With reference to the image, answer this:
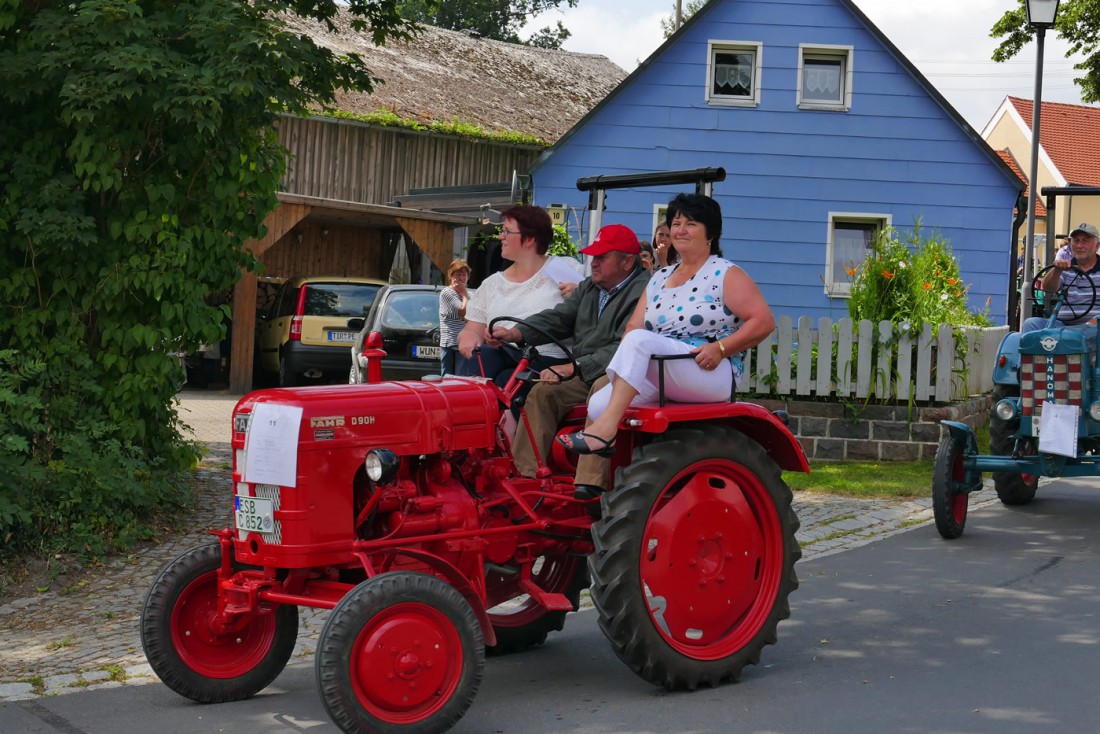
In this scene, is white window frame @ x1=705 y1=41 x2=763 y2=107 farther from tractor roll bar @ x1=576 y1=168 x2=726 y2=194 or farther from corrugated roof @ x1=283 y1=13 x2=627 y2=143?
tractor roll bar @ x1=576 y1=168 x2=726 y2=194

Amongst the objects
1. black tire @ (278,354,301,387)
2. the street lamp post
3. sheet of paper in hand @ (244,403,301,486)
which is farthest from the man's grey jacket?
black tire @ (278,354,301,387)

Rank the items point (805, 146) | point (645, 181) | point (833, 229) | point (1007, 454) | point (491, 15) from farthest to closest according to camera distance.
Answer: point (491, 15)
point (833, 229)
point (805, 146)
point (645, 181)
point (1007, 454)

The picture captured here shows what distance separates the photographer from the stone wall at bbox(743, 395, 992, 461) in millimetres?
12633

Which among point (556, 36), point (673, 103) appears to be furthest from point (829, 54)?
point (556, 36)

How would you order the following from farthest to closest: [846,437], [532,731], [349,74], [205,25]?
[846,437] → [349,74] → [205,25] → [532,731]

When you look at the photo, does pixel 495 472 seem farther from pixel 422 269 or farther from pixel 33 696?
pixel 422 269

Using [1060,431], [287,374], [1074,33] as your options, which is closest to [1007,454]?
[1060,431]

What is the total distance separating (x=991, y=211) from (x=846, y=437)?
30.6 ft

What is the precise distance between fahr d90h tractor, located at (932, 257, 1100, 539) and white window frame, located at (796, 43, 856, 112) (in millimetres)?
11356

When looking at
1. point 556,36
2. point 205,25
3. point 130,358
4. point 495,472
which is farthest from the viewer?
point 556,36

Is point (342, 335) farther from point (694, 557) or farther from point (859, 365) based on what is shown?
point (694, 557)

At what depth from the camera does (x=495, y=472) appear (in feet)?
18.6

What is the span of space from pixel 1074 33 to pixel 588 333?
74.6ft

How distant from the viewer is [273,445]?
200 inches
